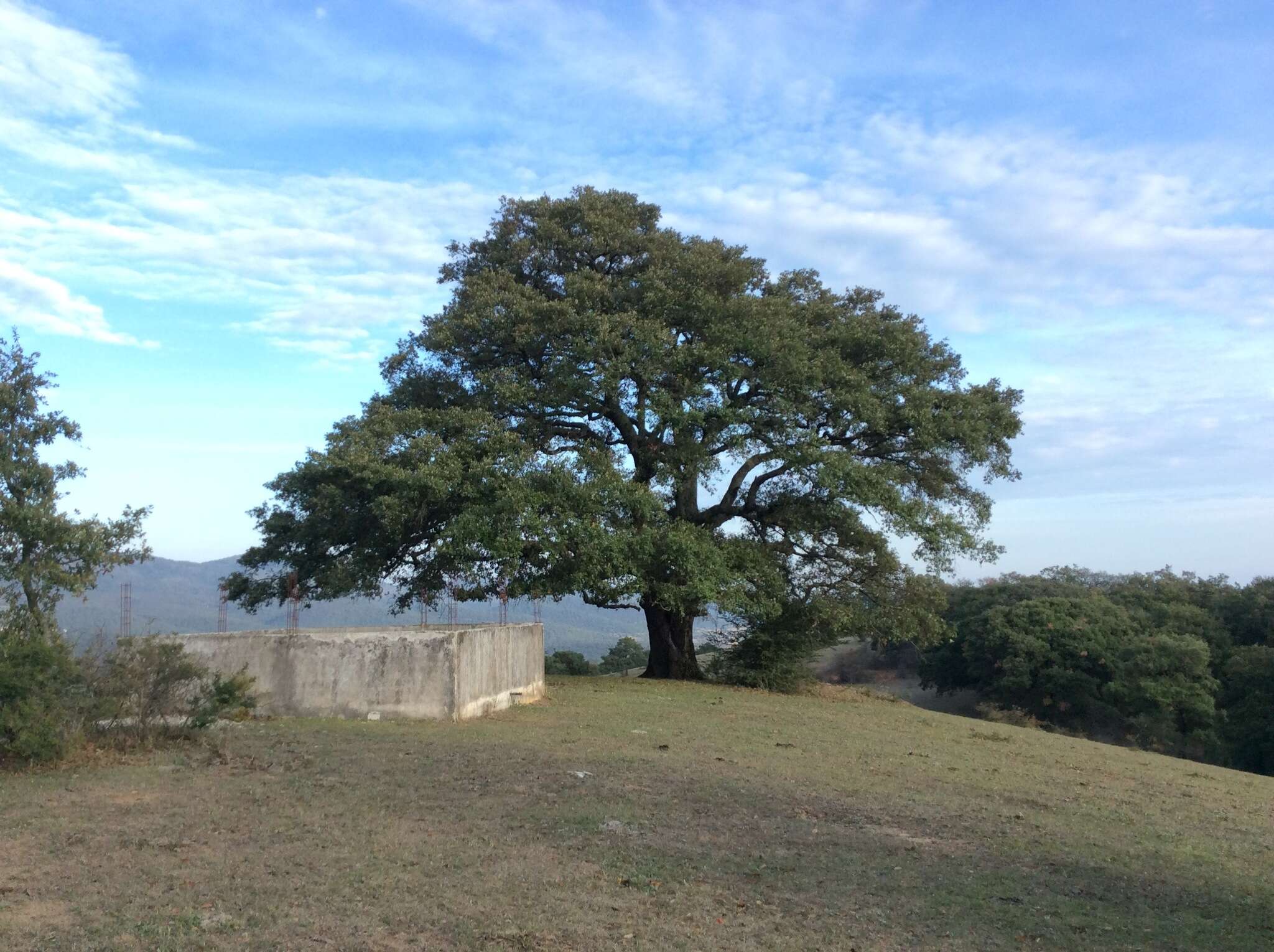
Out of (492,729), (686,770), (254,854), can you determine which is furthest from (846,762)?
(254,854)

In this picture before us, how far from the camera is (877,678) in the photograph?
51.4 m

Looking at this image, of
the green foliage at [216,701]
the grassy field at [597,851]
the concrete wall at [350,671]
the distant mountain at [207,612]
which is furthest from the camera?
the distant mountain at [207,612]

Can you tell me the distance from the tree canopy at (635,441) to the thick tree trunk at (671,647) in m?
0.51

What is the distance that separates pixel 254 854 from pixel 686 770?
4574 mm

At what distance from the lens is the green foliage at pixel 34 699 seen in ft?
27.7

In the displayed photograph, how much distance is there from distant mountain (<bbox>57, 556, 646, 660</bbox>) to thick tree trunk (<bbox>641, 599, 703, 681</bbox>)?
3179mm

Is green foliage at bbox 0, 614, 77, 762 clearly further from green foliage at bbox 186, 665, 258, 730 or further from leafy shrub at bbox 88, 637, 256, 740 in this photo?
green foliage at bbox 186, 665, 258, 730

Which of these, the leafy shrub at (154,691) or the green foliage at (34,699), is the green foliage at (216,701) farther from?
the green foliage at (34,699)

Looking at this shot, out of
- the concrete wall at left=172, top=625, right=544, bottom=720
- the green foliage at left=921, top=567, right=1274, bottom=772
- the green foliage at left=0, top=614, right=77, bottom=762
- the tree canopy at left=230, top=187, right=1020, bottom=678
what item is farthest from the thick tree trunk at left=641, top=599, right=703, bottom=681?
the green foliage at left=921, top=567, right=1274, bottom=772

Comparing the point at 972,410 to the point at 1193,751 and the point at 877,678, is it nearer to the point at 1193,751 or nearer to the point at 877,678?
the point at 1193,751

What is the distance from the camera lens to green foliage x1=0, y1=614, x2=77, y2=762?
8.45 m

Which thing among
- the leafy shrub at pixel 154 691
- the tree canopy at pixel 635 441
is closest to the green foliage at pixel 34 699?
the leafy shrub at pixel 154 691

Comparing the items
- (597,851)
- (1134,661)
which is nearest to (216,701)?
(597,851)

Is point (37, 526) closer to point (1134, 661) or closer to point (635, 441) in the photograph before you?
point (635, 441)
